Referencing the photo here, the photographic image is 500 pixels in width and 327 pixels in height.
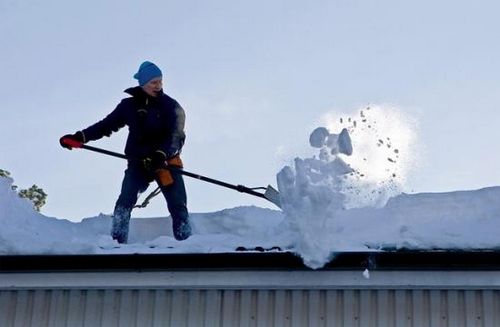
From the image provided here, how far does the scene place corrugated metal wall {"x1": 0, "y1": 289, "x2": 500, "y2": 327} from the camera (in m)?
6.87

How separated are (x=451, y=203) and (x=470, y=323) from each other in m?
1.16

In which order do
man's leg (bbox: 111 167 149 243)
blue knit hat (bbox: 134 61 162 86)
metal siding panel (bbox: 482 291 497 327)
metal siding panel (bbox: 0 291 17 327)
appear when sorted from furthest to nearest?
1. blue knit hat (bbox: 134 61 162 86)
2. man's leg (bbox: 111 167 149 243)
3. metal siding panel (bbox: 0 291 17 327)
4. metal siding panel (bbox: 482 291 497 327)

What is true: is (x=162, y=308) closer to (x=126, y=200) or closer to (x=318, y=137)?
(x=318, y=137)

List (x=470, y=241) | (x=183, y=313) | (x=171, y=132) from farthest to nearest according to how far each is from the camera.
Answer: (x=171, y=132) → (x=183, y=313) → (x=470, y=241)

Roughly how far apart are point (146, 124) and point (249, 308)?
315cm

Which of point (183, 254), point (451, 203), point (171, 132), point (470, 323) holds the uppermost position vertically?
point (171, 132)

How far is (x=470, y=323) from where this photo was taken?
6.80m

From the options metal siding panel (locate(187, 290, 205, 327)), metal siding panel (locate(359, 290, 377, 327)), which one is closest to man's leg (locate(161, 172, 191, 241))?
metal siding panel (locate(187, 290, 205, 327))

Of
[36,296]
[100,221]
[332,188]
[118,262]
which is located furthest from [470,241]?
[100,221]

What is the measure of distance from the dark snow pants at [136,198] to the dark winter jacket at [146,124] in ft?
0.72

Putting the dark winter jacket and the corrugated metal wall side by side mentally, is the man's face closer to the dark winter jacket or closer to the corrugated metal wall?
the dark winter jacket

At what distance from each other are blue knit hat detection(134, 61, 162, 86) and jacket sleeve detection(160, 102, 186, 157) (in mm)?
389

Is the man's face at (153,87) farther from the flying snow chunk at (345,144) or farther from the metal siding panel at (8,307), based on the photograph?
the metal siding panel at (8,307)

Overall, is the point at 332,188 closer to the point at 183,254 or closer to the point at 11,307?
the point at 183,254
